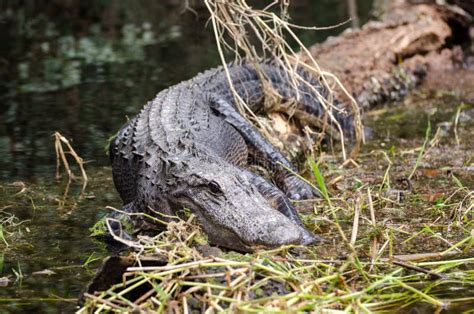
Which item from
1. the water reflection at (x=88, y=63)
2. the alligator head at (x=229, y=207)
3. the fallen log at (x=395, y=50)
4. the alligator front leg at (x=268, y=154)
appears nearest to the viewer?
the alligator head at (x=229, y=207)

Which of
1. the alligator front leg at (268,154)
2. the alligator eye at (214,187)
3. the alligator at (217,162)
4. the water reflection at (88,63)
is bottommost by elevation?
the water reflection at (88,63)

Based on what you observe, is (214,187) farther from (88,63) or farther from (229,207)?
(88,63)

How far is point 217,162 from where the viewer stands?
5266mm

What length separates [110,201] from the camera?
6.16 m

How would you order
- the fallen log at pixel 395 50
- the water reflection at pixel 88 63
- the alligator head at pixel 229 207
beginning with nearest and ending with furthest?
the alligator head at pixel 229 207, the water reflection at pixel 88 63, the fallen log at pixel 395 50

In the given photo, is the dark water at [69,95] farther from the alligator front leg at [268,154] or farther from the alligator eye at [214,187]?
the alligator front leg at [268,154]

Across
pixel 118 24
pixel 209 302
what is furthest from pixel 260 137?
pixel 118 24

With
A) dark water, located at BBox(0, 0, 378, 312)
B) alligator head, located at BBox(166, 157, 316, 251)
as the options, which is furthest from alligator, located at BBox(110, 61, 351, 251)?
dark water, located at BBox(0, 0, 378, 312)

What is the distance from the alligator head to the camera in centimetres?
447

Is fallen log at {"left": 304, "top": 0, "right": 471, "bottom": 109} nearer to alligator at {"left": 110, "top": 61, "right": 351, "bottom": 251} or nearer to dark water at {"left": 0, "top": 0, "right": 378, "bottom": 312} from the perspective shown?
alligator at {"left": 110, "top": 61, "right": 351, "bottom": 251}

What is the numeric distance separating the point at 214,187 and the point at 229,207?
0.58 feet

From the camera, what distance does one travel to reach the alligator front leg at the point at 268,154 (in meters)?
6.25

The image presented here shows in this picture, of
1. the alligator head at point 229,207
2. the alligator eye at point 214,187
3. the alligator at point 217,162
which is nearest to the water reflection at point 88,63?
the alligator at point 217,162

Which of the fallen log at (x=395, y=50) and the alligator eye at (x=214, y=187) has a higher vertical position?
the alligator eye at (x=214, y=187)
